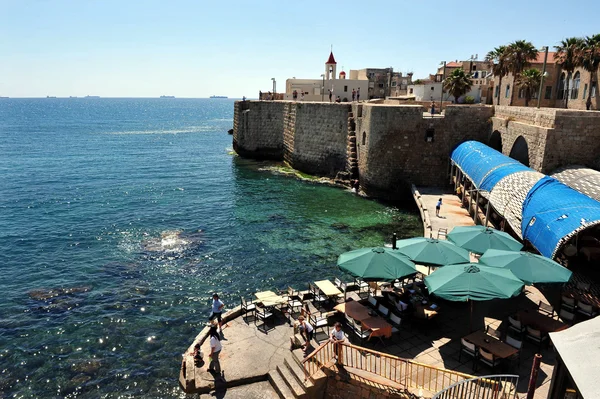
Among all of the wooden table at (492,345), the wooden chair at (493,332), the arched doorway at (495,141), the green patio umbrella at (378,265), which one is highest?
the arched doorway at (495,141)

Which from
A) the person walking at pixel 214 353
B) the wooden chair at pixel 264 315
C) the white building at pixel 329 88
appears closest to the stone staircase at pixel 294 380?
the person walking at pixel 214 353

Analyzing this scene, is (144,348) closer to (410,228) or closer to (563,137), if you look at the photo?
(410,228)

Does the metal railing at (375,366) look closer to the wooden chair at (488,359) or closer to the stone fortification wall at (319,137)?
the wooden chair at (488,359)

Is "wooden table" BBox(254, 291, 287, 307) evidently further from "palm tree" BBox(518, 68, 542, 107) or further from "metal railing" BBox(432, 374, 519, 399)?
"palm tree" BBox(518, 68, 542, 107)

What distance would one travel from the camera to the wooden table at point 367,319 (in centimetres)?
1220

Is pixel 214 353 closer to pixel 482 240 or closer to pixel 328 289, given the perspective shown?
pixel 328 289

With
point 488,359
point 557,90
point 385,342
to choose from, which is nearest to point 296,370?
point 385,342

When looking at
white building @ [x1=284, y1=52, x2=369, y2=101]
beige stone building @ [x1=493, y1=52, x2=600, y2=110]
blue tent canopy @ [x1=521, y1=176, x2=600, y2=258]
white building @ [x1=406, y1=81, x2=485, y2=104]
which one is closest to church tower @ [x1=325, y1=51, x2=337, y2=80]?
white building @ [x1=284, y1=52, x2=369, y2=101]

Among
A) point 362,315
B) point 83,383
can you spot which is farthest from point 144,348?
point 362,315

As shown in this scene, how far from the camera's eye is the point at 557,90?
41000mm

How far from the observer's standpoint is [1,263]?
2286 cm

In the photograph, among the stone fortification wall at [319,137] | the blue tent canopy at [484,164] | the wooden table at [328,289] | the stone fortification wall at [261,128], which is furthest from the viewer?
the stone fortification wall at [261,128]

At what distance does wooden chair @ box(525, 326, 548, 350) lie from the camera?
11.8 m

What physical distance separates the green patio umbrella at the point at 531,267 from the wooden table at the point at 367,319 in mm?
3722
